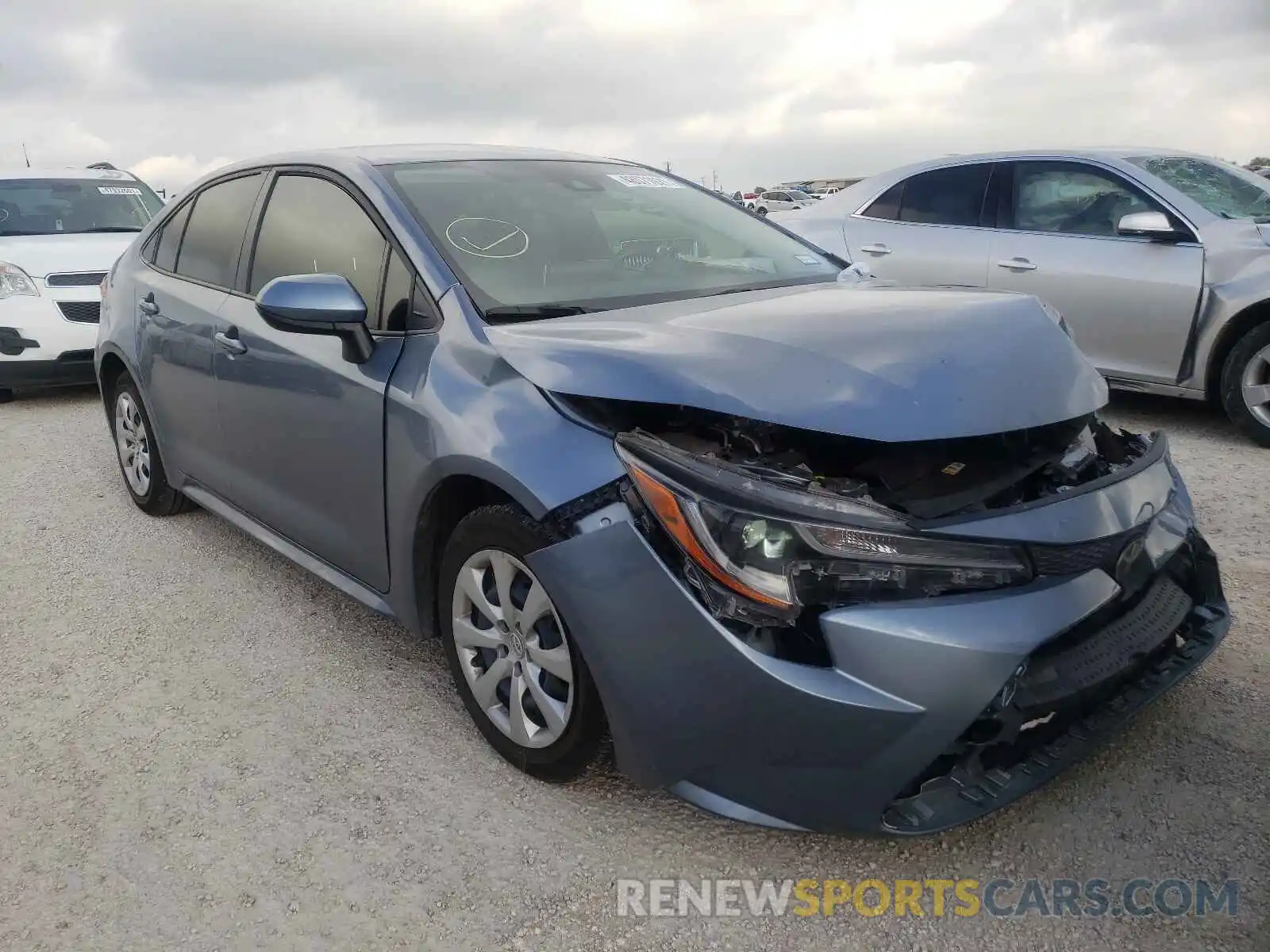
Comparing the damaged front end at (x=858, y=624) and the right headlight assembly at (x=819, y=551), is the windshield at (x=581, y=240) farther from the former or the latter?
the right headlight assembly at (x=819, y=551)

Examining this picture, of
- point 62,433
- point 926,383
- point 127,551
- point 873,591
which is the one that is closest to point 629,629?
point 873,591

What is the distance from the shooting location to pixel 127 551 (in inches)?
171

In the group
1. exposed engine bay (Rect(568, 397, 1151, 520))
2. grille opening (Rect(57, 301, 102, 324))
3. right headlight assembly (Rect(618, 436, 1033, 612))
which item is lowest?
grille opening (Rect(57, 301, 102, 324))

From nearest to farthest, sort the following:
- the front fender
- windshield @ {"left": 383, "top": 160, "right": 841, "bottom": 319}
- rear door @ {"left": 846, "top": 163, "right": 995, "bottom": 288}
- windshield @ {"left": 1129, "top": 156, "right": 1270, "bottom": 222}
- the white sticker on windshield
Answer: the front fender → windshield @ {"left": 383, "top": 160, "right": 841, "bottom": 319} → the white sticker on windshield → windshield @ {"left": 1129, "top": 156, "right": 1270, "bottom": 222} → rear door @ {"left": 846, "top": 163, "right": 995, "bottom": 288}

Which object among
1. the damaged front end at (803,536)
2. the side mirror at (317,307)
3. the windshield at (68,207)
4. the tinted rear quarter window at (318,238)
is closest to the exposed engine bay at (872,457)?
the damaged front end at (803,536)

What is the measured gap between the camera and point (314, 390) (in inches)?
120

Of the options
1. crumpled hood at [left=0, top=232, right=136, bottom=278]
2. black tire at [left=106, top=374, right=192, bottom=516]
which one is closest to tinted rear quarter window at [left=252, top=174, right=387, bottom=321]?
black tire at [left=106, top=374, right=192, bottom=516]

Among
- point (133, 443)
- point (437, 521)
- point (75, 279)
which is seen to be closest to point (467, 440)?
point (437, 521)

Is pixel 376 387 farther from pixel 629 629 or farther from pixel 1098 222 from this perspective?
pixel 1098 222

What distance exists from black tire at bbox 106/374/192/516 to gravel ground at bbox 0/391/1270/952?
1.07m

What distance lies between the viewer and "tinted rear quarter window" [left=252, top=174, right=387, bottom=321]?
2.99m

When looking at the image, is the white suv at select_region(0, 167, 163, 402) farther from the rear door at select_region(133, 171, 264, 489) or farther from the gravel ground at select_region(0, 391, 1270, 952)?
the gravel ground at select_region(0, 391, 1270, 952)

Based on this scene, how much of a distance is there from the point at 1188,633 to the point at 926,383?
100 centimetres

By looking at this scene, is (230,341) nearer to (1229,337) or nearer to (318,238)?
(318,238)
